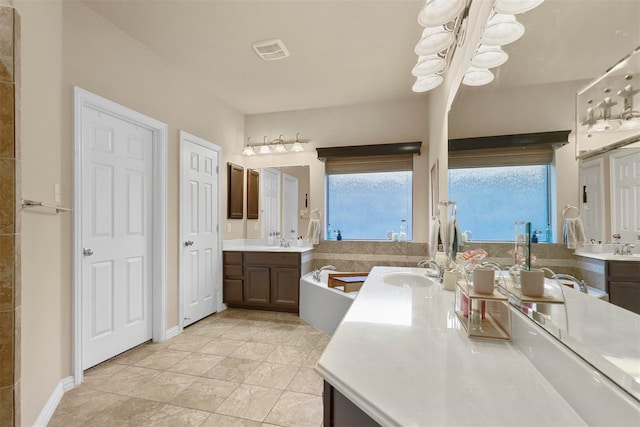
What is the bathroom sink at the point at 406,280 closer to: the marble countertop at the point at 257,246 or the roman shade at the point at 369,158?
the marble countertop at the point at 257,246

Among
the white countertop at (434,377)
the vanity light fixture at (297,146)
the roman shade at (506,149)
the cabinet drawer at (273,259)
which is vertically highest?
the vanity light fixture at (297,146)

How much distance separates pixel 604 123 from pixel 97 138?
295 centimetres

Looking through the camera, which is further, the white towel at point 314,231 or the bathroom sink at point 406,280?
the white towel at point 314,231

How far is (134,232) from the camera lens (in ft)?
8.75

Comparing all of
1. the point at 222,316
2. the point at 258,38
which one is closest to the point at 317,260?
the point at 222,316

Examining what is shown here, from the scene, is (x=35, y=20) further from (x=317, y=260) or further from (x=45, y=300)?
(x=317, y=260)

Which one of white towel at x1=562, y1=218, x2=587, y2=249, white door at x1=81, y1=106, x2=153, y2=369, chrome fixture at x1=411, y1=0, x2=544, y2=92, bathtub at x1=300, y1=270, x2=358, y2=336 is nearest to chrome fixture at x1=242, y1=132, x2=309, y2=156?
white door at x1=81, y1=106, x2=153, y2=369

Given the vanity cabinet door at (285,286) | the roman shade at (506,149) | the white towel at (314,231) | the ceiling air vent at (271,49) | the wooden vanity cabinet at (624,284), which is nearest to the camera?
the wooden vanity cabinet at (624,284)

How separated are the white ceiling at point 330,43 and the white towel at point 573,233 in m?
0.33

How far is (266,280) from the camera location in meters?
3.74

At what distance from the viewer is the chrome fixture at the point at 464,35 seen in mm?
1030

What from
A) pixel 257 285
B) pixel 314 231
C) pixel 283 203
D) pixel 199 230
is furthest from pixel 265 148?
pixel 257 285

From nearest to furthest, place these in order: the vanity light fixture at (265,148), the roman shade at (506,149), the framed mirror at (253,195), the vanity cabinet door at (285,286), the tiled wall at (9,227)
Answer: the roman shade at (506,149) < the tiled wall at (9,227) < the vanity cabinet door at (285,286) < the vanity light fixture at (265,148) < the framed mirror at (253,195)

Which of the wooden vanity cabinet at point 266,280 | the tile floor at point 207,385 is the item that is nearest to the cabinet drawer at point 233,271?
the wooden vanity cabinet at point 266,280
